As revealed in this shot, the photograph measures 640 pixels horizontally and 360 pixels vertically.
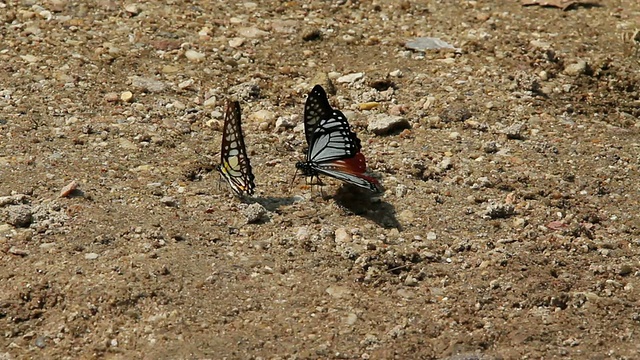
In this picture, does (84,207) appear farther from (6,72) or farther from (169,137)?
(6,72)

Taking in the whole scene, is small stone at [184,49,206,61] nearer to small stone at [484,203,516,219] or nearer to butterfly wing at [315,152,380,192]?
butterfly wing at [315,152,380,192]

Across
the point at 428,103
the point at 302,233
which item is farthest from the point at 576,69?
the point at 302,233

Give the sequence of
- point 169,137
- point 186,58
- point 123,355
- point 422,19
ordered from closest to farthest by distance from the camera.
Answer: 1. point 123,355
2. point 169,137
3. point 186,58
4. point 422,19

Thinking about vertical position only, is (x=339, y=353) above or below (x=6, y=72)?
below

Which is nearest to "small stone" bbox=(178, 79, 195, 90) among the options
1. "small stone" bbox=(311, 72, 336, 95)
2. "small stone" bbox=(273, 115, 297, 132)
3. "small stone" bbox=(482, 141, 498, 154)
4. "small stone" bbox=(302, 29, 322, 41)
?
"small stone" bbox=(273, 115, 297, 132)

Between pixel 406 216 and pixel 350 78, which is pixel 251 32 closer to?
pixel 350 78

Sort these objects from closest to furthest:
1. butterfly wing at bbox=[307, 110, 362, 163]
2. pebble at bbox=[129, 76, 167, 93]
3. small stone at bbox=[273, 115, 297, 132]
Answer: butterfly wing at bbox=[307, 110, 362, 163]
small stone at bbox=[273, 115, 297, 132]
pebble at bbox=[129, 76, 167, 93]

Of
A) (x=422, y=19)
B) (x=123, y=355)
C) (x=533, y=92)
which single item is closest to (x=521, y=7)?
(x=422, y=19)
